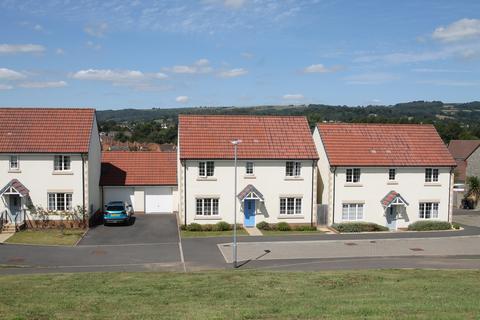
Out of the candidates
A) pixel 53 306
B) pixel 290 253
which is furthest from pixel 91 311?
pixel 290 253

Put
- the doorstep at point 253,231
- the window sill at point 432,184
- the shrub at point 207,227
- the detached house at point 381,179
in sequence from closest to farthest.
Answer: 1. the doorstep at point 253,231
2. the shrub at point 207,227
3. the detached house at point 381,179
4. the window sill at point 432,184

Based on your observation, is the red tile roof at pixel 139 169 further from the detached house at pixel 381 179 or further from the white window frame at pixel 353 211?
the white window frame at pixel 353 211

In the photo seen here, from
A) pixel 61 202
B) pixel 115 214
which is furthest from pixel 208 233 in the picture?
pixel 61 202

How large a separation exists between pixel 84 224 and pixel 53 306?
21.9m

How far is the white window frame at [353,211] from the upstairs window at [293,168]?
4.46m

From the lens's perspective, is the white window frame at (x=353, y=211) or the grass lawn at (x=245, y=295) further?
the white window frame at (x=353, y=211)

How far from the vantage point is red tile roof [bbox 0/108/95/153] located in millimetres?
36219

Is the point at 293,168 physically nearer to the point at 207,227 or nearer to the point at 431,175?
the point at 207,227

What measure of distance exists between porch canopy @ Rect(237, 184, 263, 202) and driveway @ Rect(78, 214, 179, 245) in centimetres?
544

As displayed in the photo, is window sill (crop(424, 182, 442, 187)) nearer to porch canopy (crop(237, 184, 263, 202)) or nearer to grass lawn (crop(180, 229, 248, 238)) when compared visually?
porch canopy (crop(237, 184, 263, 202))

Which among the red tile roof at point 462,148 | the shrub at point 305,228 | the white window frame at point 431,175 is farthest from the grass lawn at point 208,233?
the red tile roof at point 462,148

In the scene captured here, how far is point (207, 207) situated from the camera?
37.5 m

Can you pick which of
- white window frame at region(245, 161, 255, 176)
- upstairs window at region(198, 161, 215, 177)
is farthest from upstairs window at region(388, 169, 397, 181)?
upstairs window at region(198, 161, 215, 177)

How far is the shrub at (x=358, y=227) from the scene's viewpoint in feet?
122
